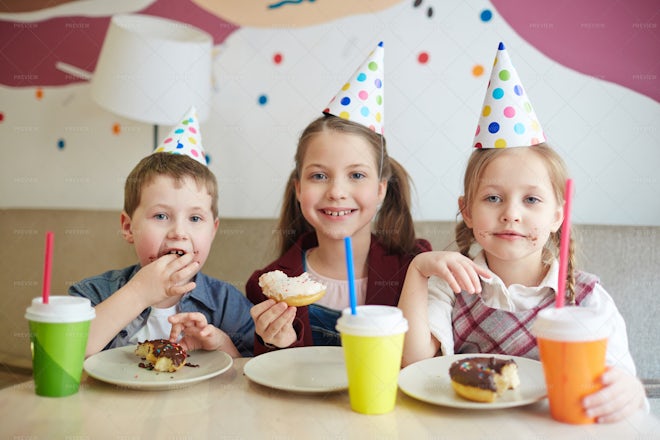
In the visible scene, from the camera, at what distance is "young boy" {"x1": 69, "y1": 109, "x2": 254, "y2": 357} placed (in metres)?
1.38

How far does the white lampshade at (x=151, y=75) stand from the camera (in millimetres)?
2285

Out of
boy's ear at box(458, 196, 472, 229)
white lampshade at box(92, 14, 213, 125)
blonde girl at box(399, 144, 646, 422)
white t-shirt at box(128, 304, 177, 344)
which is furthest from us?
white lampshade at box(92, 14, 213, 125)

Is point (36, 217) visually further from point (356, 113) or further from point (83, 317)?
point (83, 317)

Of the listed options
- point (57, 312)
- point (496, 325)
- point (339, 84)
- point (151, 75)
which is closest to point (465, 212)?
point (496, 325)

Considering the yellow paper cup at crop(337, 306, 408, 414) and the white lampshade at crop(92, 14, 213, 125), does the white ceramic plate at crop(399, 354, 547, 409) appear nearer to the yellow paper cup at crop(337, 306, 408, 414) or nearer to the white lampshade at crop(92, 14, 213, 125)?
the yellow paper cup at crop(337, 306, 408, 414)

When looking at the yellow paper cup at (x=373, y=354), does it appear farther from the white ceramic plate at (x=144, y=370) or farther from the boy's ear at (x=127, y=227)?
the boy's ear at (x=127, y=227)

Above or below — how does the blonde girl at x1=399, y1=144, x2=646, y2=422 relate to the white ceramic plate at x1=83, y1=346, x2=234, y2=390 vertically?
above

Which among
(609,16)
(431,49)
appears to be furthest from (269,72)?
(609,16)

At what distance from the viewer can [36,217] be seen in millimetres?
2369

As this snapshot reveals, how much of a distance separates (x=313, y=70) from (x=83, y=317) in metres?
1.79

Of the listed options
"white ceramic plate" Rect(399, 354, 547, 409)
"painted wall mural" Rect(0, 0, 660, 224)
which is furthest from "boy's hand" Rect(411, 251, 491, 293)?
"painted wall mural" Rect(0, 0, 660, 224)

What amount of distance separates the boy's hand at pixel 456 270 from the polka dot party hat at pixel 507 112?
1.06 ft

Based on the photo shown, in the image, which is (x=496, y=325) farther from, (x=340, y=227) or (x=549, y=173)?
(x=340, y=227)

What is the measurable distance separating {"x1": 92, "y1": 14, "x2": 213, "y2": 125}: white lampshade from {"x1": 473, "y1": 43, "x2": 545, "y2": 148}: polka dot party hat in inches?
51.8
